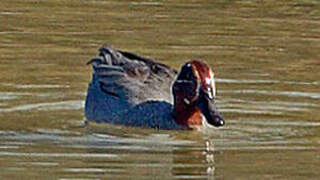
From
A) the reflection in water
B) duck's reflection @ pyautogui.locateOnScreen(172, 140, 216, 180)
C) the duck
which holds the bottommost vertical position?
duck's reflection @ pyautogui.locateOnScreen(172, 140, 216, 180)

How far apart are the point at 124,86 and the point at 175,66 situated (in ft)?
8.49

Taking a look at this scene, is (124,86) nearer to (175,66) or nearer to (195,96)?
(195,96)

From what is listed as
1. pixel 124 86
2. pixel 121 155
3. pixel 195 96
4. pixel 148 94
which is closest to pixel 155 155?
pixel 121 155

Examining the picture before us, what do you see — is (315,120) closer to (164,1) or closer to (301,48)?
(301,48)

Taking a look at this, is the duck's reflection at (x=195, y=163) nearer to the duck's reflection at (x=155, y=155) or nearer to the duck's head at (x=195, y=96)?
the duck's reflection at (x=155, y=155)

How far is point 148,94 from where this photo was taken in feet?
51.0

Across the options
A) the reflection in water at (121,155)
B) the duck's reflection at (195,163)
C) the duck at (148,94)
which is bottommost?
the duck's reflection at (195,163)

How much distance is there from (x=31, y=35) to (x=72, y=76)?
276 cm

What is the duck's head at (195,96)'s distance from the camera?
1453cm

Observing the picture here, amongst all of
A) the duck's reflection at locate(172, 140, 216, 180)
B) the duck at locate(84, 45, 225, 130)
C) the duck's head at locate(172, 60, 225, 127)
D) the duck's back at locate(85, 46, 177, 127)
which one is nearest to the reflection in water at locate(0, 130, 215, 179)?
the duck's reflection at locate(172, 140, 216, 180)

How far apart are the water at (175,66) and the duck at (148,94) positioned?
18cm

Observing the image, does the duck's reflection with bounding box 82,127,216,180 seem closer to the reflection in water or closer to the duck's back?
the reflection in water

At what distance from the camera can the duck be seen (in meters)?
14.8

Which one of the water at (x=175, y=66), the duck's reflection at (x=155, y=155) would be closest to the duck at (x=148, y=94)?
the water at (x=175, y=66)
